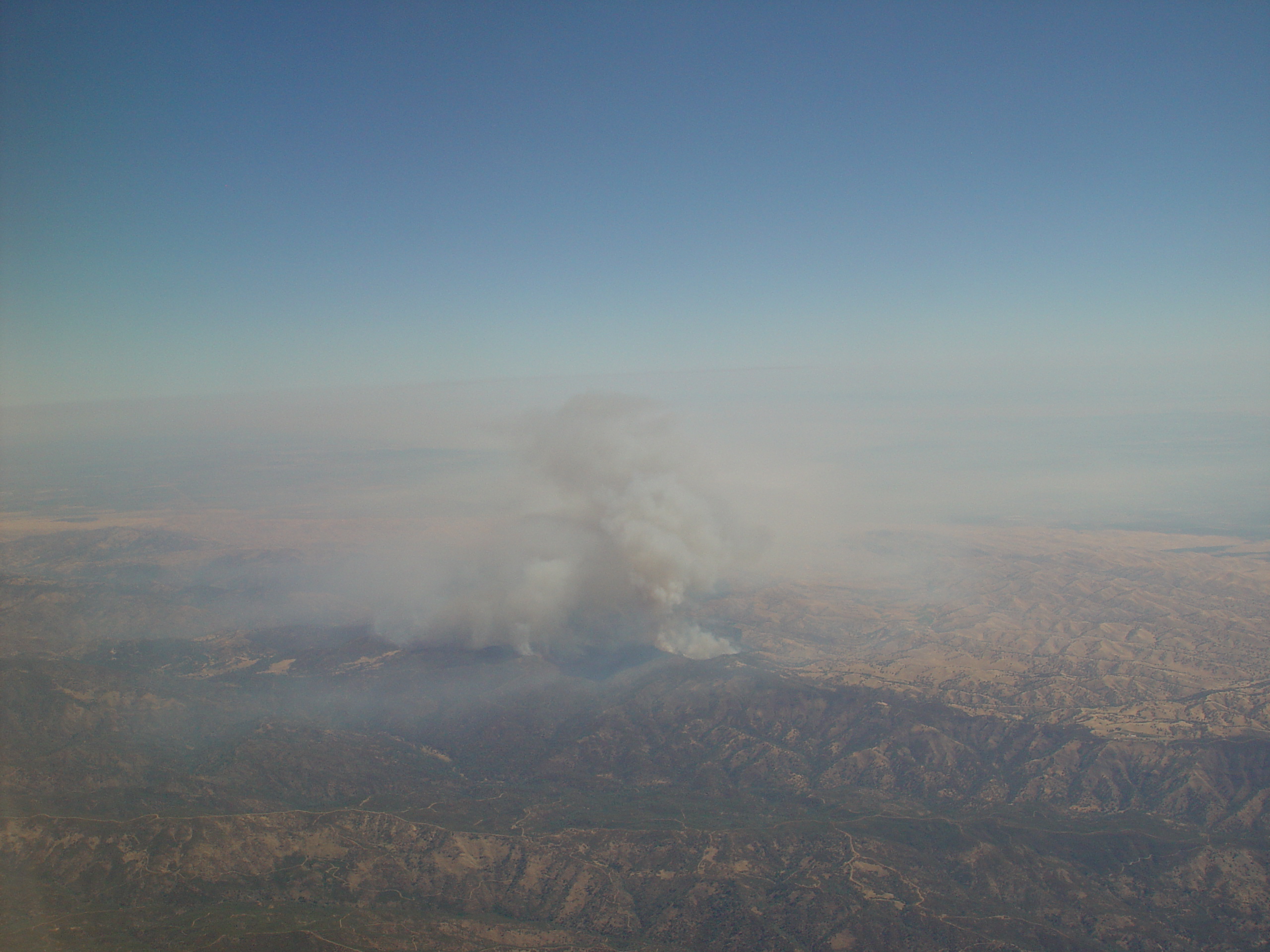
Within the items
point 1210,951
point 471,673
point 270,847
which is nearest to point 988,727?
point 1210,951

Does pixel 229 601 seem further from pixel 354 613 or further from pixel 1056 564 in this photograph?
pixel 1056 564

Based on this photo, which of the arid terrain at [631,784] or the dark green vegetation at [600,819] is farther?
the arid terrain at [631,784]

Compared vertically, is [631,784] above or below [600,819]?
below

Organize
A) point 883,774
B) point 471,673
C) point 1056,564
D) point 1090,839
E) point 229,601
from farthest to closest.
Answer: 1. point 1056,564
2. point 229,601
3. point 471,673
4. point 883,774
5. point 1090,839

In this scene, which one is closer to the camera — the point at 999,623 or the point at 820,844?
the point at 820,844

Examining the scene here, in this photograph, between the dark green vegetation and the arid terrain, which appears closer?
the dark green vegetation

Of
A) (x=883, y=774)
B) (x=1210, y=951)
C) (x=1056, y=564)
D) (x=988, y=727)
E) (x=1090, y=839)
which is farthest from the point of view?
(x=1056, y=564)

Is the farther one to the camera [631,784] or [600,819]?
[631,784]
